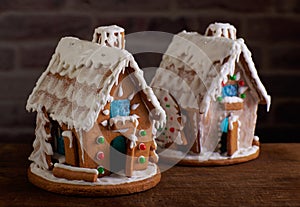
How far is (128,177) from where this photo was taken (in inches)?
61.1

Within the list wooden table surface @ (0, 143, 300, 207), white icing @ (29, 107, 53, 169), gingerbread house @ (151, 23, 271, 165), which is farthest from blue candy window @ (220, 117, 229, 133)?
white icing @ (29, 107, 53, 169)

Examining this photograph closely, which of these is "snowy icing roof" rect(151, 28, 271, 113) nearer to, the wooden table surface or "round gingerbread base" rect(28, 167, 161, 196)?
the wooden table surface

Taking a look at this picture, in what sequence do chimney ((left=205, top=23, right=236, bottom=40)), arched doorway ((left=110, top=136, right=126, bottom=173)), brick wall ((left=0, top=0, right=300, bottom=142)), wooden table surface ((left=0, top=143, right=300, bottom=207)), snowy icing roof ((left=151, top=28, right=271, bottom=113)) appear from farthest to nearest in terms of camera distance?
brick wall ((left=0, top=0, right=300, bottom=142)) → chimney ((left=205, top=23, right=236, bottom=40)) → snowy icing roof ((left=151, top=28, right=271, bottom=113)) → arched doorway ((left=110, top=136, right=126, bottom=173)) → wooden table surface ((left=0, top=143, right=300, bottom=207))

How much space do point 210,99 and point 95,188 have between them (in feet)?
1.35

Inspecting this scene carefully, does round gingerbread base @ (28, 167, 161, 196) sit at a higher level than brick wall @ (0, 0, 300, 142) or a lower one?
lower

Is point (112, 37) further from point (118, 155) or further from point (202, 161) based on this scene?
point (202, 161)

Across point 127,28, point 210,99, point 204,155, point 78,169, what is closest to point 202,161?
point 204,155

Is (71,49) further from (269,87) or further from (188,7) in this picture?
(269,87)

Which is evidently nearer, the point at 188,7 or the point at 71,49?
the point at 71,49

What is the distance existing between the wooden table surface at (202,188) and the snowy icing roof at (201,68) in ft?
0.58

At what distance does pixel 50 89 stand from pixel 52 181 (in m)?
0.22

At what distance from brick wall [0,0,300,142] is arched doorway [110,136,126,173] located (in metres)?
0.70

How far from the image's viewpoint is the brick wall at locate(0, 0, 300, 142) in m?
2.19

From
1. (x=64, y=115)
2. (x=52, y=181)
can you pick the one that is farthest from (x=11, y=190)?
(x=64, y=115)
